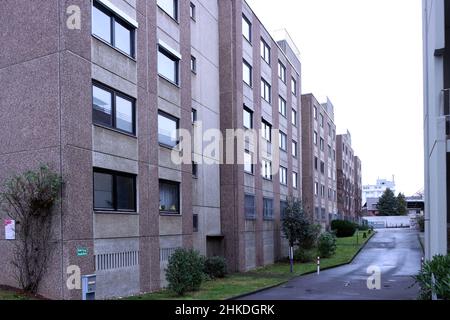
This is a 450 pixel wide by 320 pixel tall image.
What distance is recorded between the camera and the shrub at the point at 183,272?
15.9 meters

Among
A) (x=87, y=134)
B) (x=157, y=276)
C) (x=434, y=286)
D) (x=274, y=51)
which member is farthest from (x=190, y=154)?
(x=274, y=51)

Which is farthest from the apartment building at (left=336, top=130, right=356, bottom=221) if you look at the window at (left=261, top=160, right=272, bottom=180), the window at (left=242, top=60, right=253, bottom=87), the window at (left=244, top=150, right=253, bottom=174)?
the window at (left=242, top=60, right=253, bottom=87)

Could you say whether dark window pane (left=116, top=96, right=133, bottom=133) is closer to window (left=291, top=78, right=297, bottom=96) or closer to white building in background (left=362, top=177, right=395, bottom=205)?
window (left=291, top=78, right=297, bottom=96)

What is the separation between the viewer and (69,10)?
46.5 ft

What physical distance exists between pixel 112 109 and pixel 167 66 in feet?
16.0

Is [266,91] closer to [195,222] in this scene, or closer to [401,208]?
[195,222]

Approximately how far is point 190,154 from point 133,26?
6.46m

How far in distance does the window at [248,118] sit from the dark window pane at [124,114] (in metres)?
11.9

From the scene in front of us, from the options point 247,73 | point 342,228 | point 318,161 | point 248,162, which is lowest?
point 342,228

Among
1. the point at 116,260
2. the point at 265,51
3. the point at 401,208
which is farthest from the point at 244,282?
the point at 401,208

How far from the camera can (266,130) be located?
32594 millimetres

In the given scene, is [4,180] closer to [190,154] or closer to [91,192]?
[91,192]

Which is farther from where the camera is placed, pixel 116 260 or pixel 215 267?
pixel 215 267
